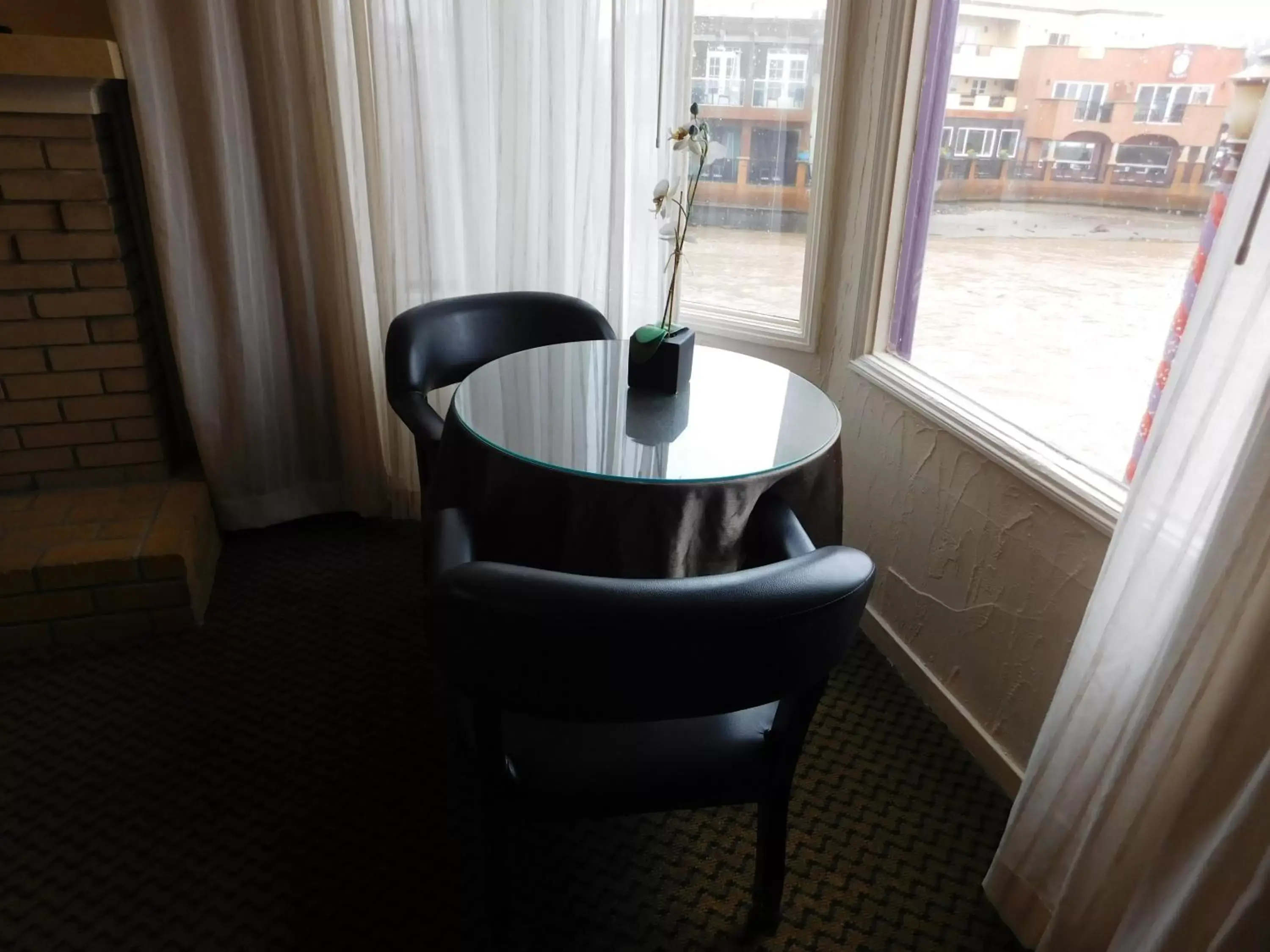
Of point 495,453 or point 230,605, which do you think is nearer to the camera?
point 495,453

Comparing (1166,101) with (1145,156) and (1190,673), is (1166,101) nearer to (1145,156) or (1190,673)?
(1145,156)

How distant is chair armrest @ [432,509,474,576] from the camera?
1.18 m

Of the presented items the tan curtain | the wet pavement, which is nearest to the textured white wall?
the wet pavement

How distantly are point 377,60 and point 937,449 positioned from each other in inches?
71.0

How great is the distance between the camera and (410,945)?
1.37 m

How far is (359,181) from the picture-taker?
2350 millimetres

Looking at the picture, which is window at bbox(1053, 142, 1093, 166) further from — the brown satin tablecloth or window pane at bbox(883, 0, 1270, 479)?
the brown satin tablecloth

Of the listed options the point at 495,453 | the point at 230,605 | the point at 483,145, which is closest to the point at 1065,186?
the point at 495,453

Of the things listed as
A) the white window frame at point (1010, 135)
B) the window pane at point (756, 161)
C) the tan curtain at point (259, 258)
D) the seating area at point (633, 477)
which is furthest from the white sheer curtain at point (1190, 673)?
the tan curtain at point (259, 258)

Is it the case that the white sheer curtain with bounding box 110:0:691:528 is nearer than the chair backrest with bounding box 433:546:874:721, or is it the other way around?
the chair backrest with bounding box 433:546:874:721

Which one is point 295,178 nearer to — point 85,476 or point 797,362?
point 85,476

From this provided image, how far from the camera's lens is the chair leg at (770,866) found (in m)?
1.27

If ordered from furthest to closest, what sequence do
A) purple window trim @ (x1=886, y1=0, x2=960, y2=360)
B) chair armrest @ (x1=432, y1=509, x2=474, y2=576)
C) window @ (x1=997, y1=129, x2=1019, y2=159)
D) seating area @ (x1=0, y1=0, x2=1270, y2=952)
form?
purple window trim @ (x1=886, y1=0, x2=960, y2=360), window @ (x1=997, y1=129, x2=1019, y2=159), chair armrest @ (x1=432, y1=509, x2=474, y2=576), seating area @ (x1=0, y1=0, x2=1270, y2=952)

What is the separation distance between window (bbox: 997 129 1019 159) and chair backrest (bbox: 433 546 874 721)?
1294 millimetres
